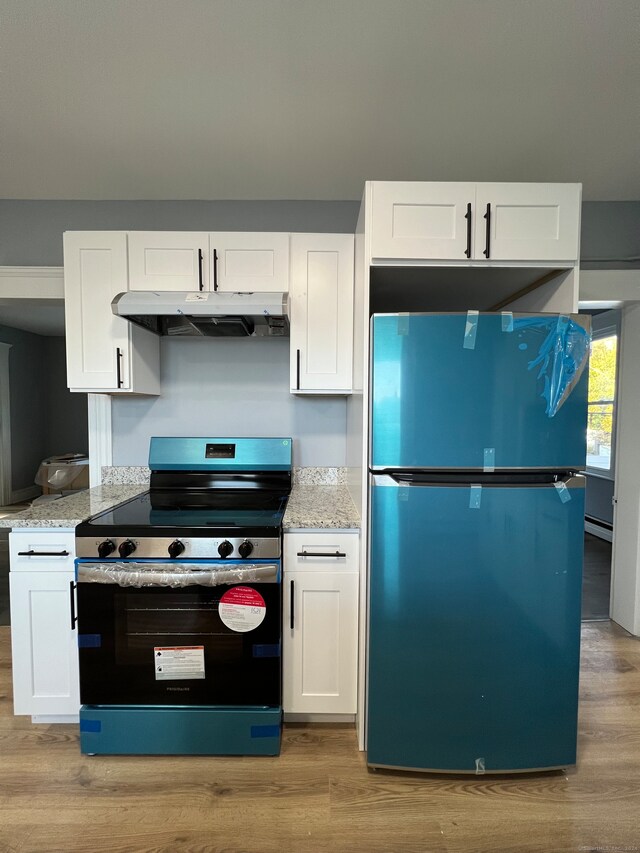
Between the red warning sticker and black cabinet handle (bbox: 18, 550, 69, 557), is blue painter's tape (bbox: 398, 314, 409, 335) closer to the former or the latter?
the red warning sticker

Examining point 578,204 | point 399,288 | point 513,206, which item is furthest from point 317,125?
point 578,204

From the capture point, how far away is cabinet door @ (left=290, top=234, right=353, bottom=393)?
207cm

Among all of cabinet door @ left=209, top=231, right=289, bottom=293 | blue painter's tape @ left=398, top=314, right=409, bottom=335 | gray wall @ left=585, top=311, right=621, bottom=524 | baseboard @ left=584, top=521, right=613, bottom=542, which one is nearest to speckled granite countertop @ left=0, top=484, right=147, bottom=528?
cabinet door @ left=209, top=231, right=289, bottom=293

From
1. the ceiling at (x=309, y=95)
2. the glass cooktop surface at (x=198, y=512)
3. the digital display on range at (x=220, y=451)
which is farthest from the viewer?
the digital display on range at (x=220, y=451)

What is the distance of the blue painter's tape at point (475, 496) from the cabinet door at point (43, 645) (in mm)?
1702

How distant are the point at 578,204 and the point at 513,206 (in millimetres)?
253

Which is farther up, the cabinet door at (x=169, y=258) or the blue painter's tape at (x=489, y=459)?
the cabinet door at (x=169, y=258)

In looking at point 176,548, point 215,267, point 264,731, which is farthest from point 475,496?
point 215,267

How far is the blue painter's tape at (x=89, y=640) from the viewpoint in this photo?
64.6 inches

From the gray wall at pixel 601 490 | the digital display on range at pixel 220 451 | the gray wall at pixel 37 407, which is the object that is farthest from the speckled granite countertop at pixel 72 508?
the gray wall at pixel 601 490

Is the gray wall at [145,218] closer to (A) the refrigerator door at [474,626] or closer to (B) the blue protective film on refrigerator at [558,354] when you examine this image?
(B) the blue protective film on refrigerator at [558,354]

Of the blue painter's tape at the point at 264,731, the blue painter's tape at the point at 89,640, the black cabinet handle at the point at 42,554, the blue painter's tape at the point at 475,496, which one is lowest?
the blue painter's tape at the point at 264,731

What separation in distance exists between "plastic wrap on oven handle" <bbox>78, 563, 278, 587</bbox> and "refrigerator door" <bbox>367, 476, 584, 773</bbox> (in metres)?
0.50

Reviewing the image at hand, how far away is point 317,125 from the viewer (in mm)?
1826
